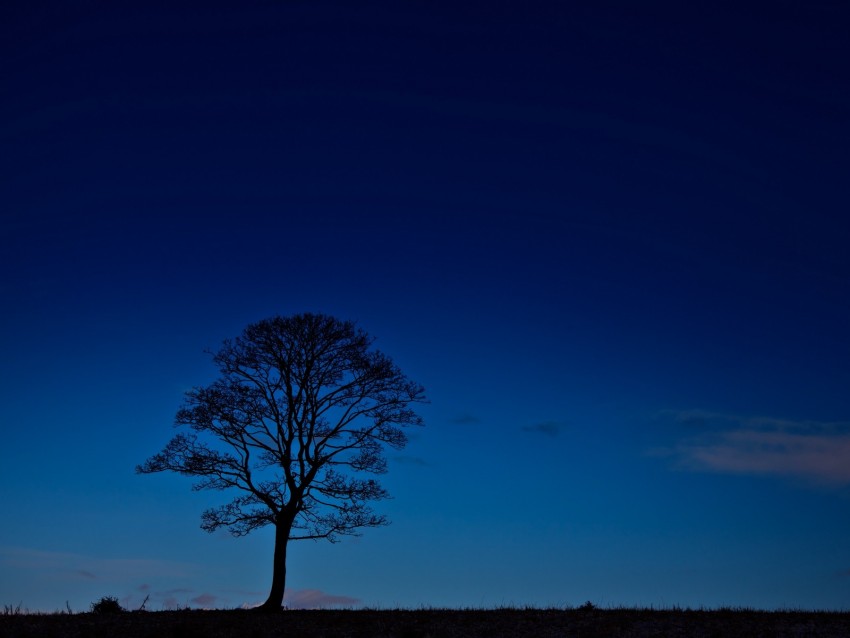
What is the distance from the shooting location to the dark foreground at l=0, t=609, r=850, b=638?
2733 cm

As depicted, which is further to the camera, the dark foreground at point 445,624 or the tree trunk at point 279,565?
the tree trunk at point 279,565

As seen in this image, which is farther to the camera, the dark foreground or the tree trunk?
the tree trunk

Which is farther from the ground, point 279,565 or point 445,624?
point 279,565

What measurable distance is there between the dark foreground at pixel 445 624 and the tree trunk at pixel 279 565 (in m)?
2.00

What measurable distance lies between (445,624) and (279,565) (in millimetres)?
9358

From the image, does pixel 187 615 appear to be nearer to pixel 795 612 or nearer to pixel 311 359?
pixel 311 359

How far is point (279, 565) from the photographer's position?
3609 cm

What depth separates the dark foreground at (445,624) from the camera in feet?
89.7

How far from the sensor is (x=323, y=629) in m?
29.7

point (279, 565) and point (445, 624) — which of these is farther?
point (279, 565)

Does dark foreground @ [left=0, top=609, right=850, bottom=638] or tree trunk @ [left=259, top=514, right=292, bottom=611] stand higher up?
tree trunk @ [left=259, top=514, right=292, bottom=611]

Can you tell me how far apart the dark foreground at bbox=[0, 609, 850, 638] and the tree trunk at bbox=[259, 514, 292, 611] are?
2.00 meters

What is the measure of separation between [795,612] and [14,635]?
1079 inches

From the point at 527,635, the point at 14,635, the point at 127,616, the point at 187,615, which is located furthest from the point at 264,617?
the point at 527,635
